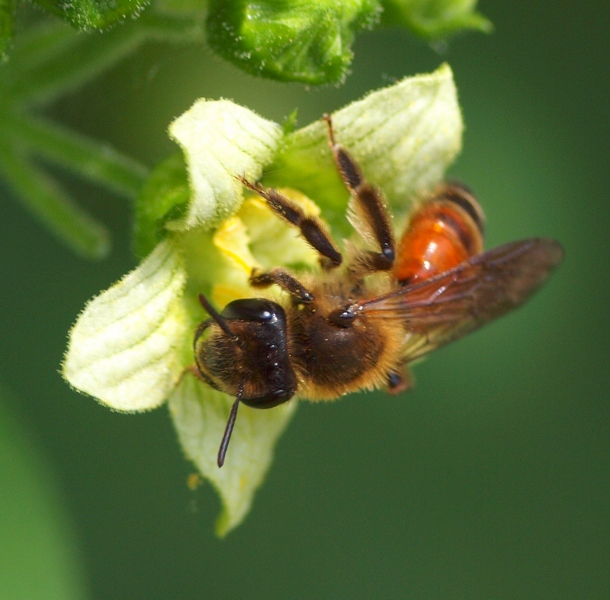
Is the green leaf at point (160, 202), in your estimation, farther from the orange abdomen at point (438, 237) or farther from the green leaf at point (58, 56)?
the orange abdomen at point (438, 237)

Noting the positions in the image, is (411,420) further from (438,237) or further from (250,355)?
(250,355)

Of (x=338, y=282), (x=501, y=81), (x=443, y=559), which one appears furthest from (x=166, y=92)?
(x=443, y=559)

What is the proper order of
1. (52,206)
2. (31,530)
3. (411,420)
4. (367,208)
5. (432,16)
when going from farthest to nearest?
(411,420) → (31,530) → (52,206) → (432,16) → (367,208)

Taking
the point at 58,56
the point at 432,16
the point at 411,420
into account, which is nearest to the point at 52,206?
the point at 58,56

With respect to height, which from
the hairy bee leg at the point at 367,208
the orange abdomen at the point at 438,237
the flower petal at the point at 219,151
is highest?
the flower petal at the point at 219,151

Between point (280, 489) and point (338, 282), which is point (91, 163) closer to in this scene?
point (338, 282)

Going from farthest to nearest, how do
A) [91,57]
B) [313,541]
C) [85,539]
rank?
[313,541]
[85,539]
[91,57]

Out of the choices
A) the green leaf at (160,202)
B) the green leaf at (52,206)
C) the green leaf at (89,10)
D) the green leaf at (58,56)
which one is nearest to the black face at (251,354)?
the green leaf at (160,202)
